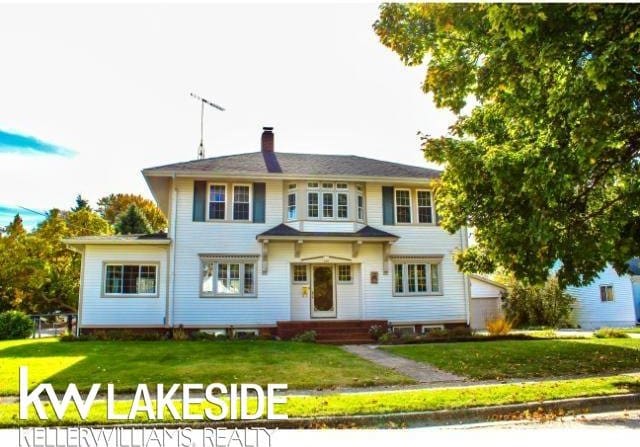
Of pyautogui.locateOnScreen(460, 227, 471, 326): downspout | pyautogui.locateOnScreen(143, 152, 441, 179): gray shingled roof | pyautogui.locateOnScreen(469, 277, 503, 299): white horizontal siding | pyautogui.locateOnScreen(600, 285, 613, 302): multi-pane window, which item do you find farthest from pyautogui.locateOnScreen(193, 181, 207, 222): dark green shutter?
pyautogui.locateOnScreen(600, 285, 613, 302): multi-pane window

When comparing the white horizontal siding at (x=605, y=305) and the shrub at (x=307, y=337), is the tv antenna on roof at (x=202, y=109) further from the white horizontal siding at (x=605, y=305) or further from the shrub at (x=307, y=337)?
the white horizontal siding at (x=605, y=305)

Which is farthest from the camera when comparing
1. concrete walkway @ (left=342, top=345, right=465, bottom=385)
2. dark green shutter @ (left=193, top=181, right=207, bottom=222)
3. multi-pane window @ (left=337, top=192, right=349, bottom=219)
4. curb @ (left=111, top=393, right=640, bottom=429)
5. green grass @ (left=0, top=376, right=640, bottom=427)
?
multi-pane window @ (left=337, top=192, right=349, bottom=219)

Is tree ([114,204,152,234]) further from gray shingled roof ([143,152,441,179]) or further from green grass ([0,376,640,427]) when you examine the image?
green grass ([0,376,640,427])

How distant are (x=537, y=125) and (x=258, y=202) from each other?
12.0 meters

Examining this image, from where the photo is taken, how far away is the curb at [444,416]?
20.7ft

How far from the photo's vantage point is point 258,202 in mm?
19031

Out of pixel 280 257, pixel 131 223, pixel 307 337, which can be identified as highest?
pixel 131 223

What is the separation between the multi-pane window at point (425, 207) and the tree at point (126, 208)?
112 feet

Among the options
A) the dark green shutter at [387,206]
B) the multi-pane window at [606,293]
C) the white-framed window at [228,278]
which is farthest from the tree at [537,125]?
the multi-pane window at [606,293]

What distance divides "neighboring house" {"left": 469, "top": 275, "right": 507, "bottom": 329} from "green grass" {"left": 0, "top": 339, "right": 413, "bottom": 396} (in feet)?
45.5

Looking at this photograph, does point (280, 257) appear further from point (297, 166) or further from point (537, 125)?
point (537, 125)

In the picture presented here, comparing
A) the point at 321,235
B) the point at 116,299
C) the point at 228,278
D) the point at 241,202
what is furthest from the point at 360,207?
the point at 116,299

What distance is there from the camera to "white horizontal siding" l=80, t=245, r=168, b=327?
1780cm

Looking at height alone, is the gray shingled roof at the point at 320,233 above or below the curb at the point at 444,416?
above
